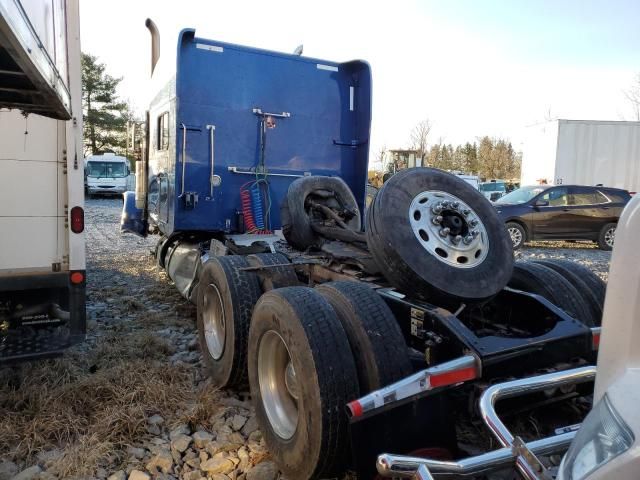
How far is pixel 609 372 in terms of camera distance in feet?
4.34

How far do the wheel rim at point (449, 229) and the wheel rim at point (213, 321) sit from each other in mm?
1848

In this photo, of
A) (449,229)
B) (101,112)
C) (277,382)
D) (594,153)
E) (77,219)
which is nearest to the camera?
(277,382)

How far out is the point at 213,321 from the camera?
4621 millimetres

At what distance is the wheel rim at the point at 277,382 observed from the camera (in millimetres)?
3086

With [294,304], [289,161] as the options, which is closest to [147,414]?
[294,304]

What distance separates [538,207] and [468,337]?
11717mm

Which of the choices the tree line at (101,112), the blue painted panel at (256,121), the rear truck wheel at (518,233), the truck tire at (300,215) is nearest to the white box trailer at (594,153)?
the rear truck wheel at (518,233)

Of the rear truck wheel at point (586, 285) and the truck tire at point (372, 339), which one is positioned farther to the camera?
the rear truck wheel at point (586, 285)

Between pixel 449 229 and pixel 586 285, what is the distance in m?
1.23

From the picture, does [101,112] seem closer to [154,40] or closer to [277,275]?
[154,40]

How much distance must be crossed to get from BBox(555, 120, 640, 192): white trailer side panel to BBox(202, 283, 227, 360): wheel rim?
14959 millimetres

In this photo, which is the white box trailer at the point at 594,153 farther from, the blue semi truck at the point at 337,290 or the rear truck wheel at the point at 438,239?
the rear truck wheel at the point at 438,239

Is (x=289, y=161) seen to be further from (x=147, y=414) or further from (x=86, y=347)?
(x=147, y=414)

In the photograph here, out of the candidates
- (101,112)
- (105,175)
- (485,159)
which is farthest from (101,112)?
(485,159)
